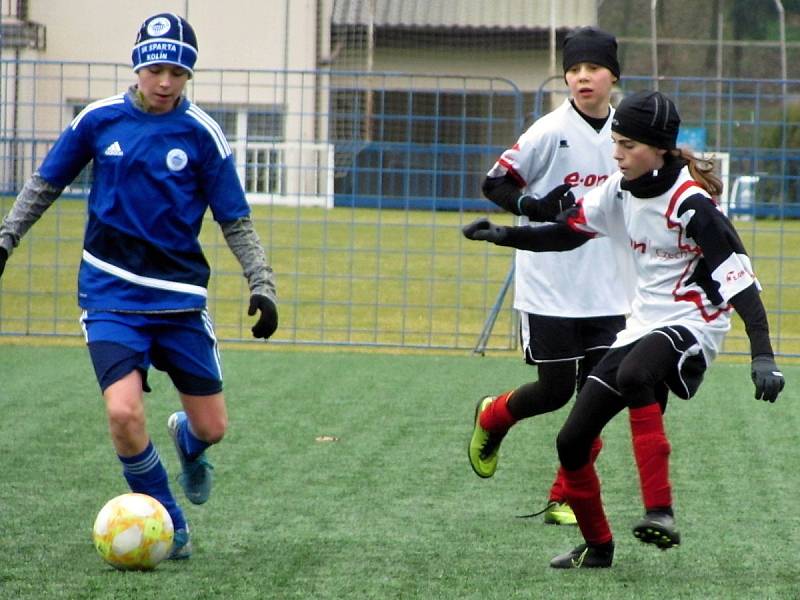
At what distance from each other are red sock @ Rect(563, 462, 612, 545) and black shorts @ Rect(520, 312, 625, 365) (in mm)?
1143

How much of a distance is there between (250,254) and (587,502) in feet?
4.69

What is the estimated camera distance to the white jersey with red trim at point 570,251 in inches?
231

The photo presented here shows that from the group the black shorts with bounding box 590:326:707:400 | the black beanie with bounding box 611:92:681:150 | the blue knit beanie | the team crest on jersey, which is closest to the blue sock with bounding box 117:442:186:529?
the team crest on jersey

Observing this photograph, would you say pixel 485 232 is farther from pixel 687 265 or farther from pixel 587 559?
pixel 587 559

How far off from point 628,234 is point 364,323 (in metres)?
8.28

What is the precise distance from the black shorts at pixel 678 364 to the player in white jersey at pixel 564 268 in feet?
2.92

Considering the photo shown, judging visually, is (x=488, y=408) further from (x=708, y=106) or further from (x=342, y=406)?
(x=708, y=106)

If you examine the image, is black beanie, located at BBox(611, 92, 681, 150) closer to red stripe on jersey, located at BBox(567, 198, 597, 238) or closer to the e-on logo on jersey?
red stripe on jersey, located at BBox(567, 198, 597, 238)

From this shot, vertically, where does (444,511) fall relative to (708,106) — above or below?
below

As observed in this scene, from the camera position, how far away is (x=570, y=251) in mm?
6090

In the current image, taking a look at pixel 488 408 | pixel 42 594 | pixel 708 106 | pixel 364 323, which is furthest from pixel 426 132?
pixel 42 594

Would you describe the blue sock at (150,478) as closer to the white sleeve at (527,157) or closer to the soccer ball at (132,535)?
the soccer ball at (132,535)

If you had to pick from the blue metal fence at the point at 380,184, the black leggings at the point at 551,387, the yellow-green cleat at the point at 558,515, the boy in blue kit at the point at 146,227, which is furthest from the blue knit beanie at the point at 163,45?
the blue metal fence at the point at 380,184

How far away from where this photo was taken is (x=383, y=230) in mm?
12898
